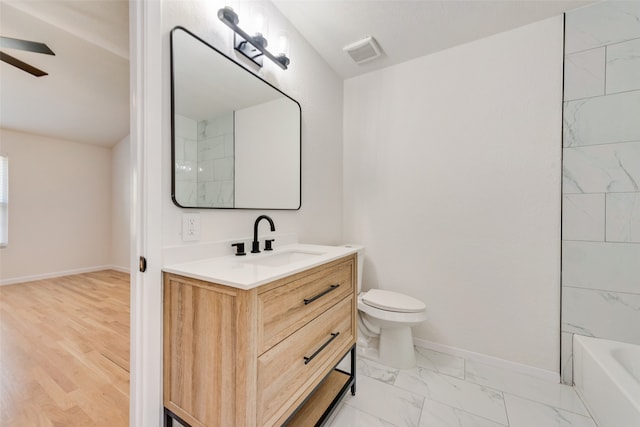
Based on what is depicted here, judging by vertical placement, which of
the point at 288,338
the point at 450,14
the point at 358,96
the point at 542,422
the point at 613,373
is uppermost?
the point at 450,14

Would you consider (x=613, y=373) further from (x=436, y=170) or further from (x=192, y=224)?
(x=192, y=224)

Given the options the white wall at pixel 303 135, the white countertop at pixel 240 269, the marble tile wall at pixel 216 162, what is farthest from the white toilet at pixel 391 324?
the marble tile wall at pixel 216 162

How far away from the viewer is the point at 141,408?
95cm

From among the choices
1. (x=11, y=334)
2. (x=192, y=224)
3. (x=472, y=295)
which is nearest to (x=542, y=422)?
(x=472, y=295)

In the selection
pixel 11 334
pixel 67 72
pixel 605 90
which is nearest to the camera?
pixel 605 90

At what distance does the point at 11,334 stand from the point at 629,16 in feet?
16.1

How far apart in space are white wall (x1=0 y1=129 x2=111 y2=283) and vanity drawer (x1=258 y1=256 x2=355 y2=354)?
510cm

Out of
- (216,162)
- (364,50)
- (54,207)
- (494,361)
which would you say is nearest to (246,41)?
(216,162)

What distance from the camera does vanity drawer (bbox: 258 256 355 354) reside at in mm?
842

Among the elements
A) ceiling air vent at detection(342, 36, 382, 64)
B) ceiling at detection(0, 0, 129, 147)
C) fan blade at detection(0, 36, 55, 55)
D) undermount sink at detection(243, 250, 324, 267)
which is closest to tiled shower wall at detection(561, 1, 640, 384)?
ceiling air vent at detection(342, 36, 382, 64)

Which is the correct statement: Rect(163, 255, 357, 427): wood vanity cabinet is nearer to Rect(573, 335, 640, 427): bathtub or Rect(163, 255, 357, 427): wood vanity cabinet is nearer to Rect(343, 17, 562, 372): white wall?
Rect(343, 17, 562, 372): white wall

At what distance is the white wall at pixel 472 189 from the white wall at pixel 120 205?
4257 mm

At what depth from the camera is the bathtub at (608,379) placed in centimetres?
109

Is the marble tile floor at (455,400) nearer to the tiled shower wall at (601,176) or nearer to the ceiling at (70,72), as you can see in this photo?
the tiled shower wall at (601,176)
